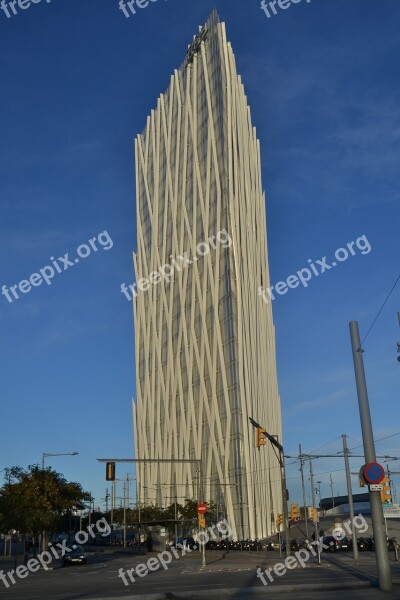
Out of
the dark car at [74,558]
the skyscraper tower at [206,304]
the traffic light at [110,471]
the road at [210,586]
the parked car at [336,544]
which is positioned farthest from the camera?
the skyscraper tower at [206,304]

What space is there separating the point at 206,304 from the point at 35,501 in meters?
53.7

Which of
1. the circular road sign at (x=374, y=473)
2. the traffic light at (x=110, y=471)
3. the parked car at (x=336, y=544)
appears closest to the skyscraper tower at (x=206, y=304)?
the parked car at (x=336, y=544)

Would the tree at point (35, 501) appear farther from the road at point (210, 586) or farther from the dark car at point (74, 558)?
the road at point (210, 586)

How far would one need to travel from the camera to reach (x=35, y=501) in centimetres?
4444

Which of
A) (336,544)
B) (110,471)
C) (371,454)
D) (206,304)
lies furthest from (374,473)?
(206,304)

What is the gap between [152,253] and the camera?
373 feet

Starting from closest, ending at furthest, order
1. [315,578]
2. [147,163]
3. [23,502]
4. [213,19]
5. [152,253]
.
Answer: [315,578], [23,502], [213,19], [152,253], [147,163]

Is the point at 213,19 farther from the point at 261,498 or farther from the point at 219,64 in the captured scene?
the point at 261,498

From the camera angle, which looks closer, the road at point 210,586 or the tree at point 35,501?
the road at point 210,586

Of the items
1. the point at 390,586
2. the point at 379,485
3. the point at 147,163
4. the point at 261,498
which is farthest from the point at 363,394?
the point at 147,163

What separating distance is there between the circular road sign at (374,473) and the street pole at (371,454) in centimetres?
65

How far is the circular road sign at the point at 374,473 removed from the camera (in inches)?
771

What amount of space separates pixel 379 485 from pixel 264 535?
235 ft

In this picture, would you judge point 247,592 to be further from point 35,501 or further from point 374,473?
point 35,501
